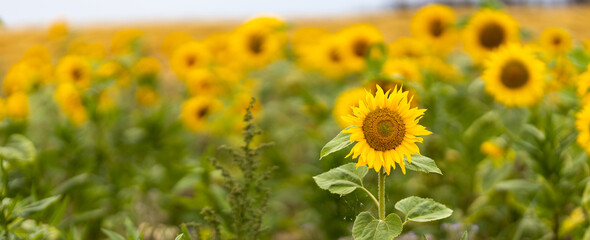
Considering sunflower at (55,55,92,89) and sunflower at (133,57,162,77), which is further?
sunflower at (133,57,162,77)

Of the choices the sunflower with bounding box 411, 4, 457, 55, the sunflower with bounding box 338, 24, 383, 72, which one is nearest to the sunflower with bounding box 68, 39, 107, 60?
the sunflower with bounding box 338, 24, 383, 72

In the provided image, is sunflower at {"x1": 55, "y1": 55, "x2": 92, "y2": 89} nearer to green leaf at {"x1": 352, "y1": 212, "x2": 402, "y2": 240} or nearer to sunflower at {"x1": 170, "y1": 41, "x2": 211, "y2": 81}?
sunflower at {"x1": 170, "y1": 41, "x2": 211, "y2": 81}

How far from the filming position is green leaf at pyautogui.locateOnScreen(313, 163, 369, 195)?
1.03 meters

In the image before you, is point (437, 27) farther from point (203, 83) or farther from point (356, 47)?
point (203, 83)

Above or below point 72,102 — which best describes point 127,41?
above

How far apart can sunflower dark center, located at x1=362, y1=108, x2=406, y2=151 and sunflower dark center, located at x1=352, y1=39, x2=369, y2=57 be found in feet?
6.15

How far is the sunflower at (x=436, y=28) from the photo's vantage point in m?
2.99

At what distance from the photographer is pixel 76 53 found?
14.5 feet

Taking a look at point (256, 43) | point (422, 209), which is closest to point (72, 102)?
point (256, 43)

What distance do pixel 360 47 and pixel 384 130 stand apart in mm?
1898

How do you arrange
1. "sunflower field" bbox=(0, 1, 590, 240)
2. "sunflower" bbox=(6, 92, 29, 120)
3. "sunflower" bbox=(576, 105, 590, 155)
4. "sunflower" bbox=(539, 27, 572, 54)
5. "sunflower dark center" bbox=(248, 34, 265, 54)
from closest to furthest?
"sunflower field" bbox=(0, 1, 590, 240) < "sunflower" bbox=(576, 105, 590, 155) < "sunflower" bbox=(6, 92, 29, 120) < "sunflower" bbox=(539, 27, 572, 54) < "sunflower dark center" bbox=(248, 34, 265, 54)

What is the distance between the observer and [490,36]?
266 centimetres

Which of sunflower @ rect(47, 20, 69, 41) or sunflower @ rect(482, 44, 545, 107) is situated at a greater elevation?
sunflower @ rect(47, 20, 69, 41)

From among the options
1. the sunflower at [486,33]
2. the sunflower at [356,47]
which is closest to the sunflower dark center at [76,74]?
the sunflower at [356,47]
